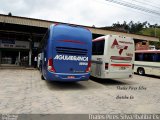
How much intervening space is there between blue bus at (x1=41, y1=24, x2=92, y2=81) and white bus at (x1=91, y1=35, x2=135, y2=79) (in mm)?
1626

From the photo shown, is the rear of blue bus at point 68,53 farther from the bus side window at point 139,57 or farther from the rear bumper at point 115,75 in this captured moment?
the bus side window at point 139,57

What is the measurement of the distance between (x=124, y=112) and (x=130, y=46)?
6.68 meters

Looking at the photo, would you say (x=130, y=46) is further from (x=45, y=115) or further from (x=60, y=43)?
(x=45, y=115)

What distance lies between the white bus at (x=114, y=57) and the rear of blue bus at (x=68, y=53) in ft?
5.34

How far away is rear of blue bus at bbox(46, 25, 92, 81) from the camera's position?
368 inches

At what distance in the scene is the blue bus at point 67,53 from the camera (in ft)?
30.7

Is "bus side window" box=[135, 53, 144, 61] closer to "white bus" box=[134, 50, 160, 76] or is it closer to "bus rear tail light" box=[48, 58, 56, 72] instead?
"white bus" box=[134, 50, 160, 76]

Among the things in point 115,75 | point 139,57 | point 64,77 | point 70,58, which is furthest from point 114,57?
point 139,57

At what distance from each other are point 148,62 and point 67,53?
10.4m

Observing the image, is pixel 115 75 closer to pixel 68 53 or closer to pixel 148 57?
pixel 68 53

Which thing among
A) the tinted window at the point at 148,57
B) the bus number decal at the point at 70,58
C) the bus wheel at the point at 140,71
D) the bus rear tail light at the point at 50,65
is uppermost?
the tinted window at the point at 148,57

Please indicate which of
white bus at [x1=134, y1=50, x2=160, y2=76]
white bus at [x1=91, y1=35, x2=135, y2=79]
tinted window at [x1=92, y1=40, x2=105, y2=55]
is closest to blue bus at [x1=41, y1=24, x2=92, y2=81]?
white bus at [x1=91, y1=35, x2=135, y2=79]

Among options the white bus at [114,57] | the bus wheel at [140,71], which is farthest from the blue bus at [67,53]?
the bus wheel at [140,71]

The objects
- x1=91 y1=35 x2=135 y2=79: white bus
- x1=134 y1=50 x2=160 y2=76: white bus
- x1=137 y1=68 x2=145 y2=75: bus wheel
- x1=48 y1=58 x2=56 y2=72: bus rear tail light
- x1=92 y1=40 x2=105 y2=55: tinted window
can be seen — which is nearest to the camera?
x1=48 y1=58 x2=56 y2=72: bus rear tail light
